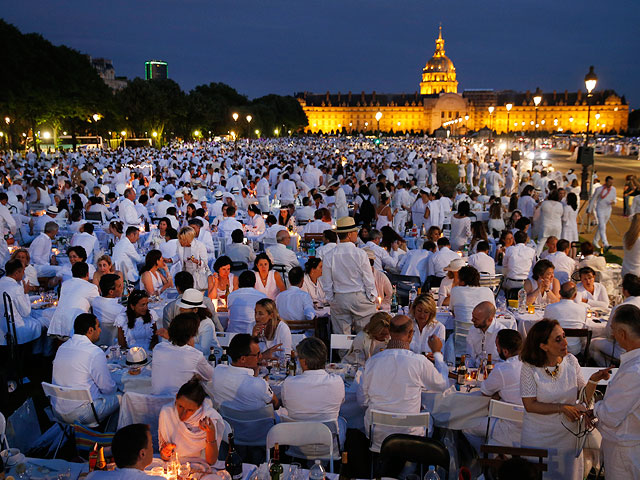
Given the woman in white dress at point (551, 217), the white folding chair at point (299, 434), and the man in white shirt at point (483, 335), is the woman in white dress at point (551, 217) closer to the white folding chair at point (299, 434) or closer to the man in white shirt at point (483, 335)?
the man in white shirt at point (483, 335)

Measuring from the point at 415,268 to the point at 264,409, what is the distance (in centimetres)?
469

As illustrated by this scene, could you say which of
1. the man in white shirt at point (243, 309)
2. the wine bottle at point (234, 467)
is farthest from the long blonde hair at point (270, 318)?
the wine bottle at point (234, 467)

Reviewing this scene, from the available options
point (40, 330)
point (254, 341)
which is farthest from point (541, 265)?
point (40, 330)

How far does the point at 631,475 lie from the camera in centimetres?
383

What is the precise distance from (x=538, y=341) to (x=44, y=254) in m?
7.69

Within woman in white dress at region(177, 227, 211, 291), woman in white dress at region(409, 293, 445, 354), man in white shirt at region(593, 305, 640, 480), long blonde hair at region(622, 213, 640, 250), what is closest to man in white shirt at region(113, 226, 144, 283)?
woman in white dress at region(177, 227, 211, 291)

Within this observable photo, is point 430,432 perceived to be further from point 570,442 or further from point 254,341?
point 254,341

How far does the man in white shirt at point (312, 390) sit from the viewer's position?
14.4 feet

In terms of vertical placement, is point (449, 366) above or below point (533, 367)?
below

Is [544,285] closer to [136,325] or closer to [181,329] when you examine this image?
[181,329]

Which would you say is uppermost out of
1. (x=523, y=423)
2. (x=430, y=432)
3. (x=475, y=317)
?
(x=475, y=317)

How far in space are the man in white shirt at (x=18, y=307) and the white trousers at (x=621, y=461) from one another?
6.06m

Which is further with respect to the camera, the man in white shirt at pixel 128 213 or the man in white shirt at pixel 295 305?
the man in white shirt at pixel 128 213

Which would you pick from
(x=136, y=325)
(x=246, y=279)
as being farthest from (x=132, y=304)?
(x=246, y=279)
